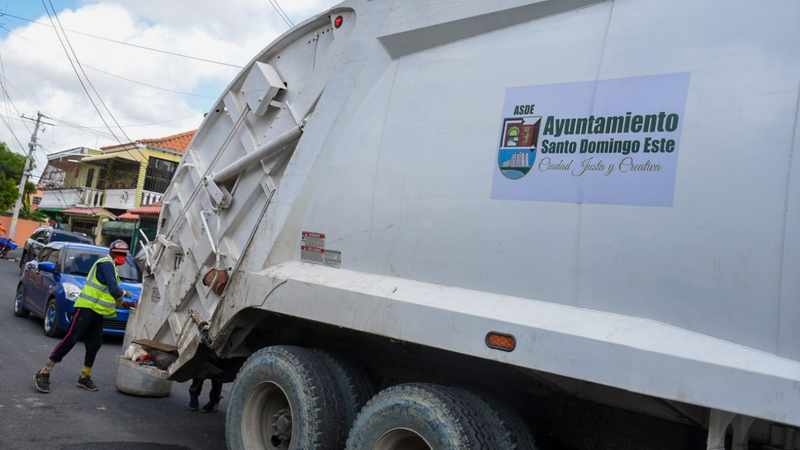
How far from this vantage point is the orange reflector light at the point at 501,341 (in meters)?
2.90

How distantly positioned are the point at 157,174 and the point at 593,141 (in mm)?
32569

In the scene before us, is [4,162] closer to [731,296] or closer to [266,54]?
[266,54]

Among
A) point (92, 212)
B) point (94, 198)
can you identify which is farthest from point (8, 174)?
point (92, 212)

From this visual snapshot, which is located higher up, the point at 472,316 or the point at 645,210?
the point at 645,210

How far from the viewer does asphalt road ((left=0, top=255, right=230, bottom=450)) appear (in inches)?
206

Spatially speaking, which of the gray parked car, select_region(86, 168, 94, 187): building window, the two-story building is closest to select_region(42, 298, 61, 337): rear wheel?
the gray parked car

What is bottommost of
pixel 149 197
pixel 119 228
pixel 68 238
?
pixel 68 238

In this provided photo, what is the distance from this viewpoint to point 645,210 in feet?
8.85

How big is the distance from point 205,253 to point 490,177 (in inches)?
108

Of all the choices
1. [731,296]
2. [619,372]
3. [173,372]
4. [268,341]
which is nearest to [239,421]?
[268,341]

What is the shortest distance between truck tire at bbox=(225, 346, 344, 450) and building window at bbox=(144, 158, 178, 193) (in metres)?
30.3

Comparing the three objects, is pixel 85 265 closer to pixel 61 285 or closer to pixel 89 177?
pixel 61 285

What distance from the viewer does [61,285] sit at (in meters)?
9.80

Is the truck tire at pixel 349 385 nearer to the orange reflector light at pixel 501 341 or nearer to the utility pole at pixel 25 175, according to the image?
the orange reflector light at pixel 501 341
